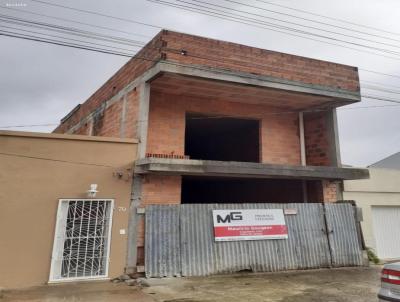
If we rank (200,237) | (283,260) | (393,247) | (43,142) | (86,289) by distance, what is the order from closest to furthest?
(86,289) < (43,142) < (200,237) < (283,260) < (393,247)

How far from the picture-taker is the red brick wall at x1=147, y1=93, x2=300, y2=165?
10.1 m

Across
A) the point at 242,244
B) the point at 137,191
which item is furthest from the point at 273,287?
the point at 137,191

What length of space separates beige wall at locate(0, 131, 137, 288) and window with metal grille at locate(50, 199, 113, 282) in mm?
160

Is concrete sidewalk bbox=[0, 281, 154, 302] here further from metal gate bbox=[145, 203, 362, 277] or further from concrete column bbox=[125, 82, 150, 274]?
metal gate bbox=[145, 203, 362, 277]

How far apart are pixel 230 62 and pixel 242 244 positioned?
5423mm

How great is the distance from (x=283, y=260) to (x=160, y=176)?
14.6ft

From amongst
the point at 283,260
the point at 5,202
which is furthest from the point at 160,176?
the point at 283,260

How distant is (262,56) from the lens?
399 inches

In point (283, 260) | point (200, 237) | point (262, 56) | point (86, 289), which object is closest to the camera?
point (86, 289)

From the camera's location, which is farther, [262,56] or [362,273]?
[262,56]

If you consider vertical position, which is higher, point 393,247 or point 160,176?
point 160,176

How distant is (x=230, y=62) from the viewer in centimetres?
959

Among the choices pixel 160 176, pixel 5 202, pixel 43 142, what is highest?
pixel 43 142

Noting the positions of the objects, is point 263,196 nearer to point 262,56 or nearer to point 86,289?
point 262,56
